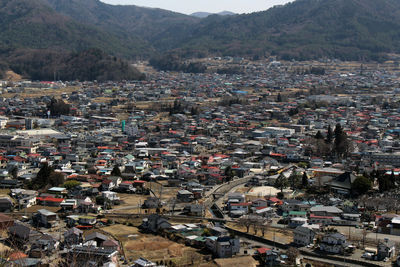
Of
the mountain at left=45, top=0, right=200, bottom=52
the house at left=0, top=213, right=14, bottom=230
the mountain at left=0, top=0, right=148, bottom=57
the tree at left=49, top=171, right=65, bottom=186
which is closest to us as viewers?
the house at left=0, top=213, right=14, bottom=230

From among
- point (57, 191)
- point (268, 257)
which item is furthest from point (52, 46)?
point (268, 257)

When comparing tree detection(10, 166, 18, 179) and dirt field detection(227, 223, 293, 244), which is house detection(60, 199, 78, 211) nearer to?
tree detection(10, 166, 18, 179)

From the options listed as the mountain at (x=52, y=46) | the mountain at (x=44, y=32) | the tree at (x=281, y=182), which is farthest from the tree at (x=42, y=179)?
the mountain at (x=44, y=32)

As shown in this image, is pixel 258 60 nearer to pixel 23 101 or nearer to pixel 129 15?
pixel 23 101

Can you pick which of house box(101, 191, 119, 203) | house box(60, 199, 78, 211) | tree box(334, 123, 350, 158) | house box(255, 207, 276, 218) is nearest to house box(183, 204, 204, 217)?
house box(255, 207, 276, 218)

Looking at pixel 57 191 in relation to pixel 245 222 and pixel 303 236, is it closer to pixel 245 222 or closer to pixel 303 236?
pixel 245 222

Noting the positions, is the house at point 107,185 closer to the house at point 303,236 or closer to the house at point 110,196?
the house at point 110,196
